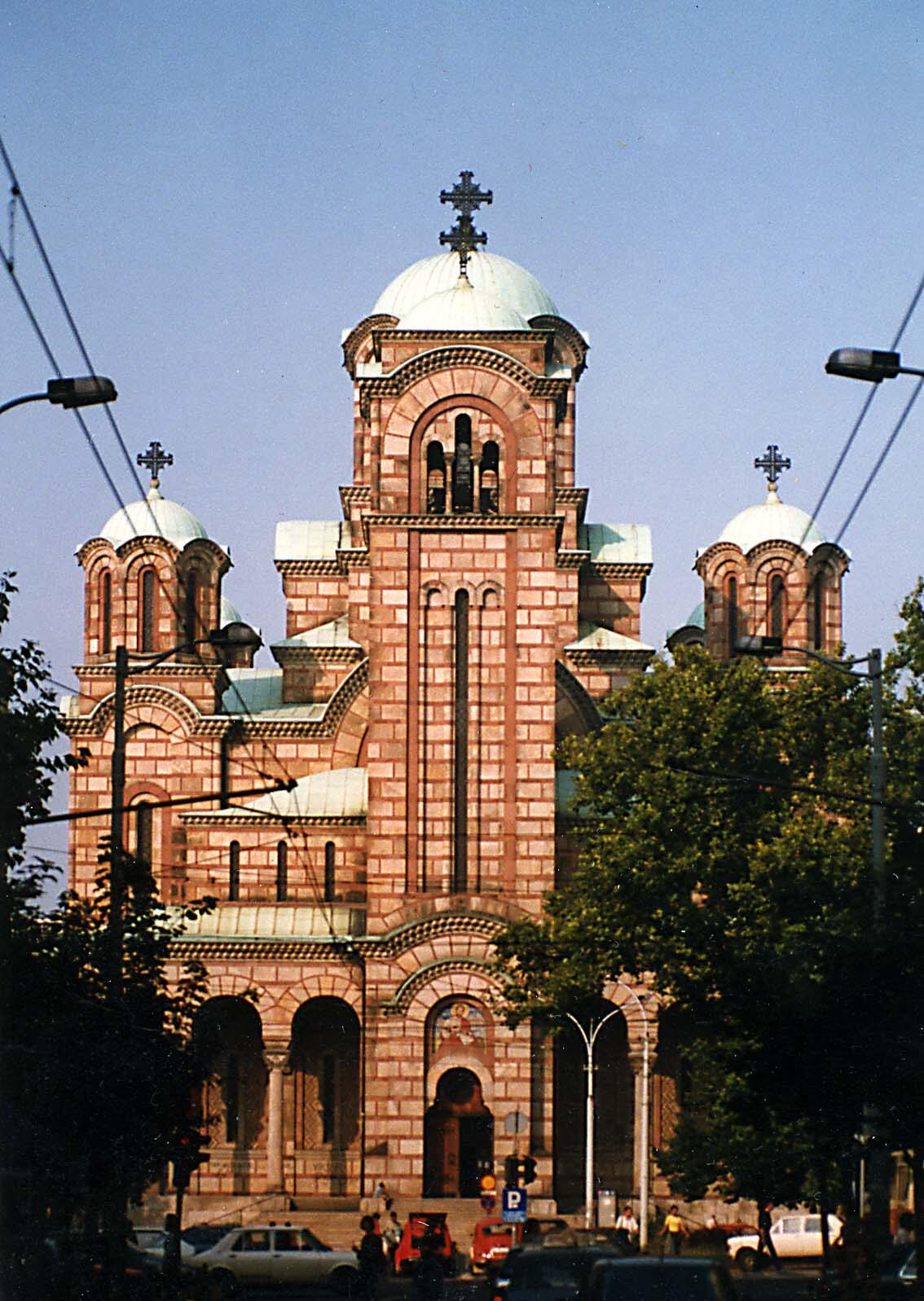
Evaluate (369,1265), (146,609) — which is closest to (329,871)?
(146,609)

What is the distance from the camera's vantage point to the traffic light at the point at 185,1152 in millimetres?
30578

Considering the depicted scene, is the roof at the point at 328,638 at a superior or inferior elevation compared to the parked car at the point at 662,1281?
superior

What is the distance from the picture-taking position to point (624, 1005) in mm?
58969

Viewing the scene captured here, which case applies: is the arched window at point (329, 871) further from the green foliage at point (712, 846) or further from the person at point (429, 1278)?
the person at point (429, 1278)

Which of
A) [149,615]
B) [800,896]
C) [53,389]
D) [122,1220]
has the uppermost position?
[149,615]

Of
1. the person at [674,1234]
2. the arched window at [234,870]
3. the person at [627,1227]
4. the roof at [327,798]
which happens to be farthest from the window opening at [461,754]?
the person at [674,1234]

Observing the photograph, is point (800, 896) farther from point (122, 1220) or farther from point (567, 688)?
point (567, 688)

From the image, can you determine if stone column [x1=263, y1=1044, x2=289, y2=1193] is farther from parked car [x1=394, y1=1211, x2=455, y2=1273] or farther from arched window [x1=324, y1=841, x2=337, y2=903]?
parked car [x1=394, y1=1211, x2=455, y2=1273]

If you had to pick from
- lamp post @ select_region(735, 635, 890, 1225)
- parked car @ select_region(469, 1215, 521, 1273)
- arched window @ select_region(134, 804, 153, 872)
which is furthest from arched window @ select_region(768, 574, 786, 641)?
lamp post @ select_region(735, 635, 890, 1225)

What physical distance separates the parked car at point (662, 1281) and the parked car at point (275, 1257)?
1866cm

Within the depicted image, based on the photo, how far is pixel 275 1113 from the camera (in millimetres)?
60062

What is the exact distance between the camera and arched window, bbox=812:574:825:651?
227 ft

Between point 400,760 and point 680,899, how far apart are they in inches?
516

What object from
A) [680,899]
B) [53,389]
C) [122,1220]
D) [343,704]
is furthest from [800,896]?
[343,704]
